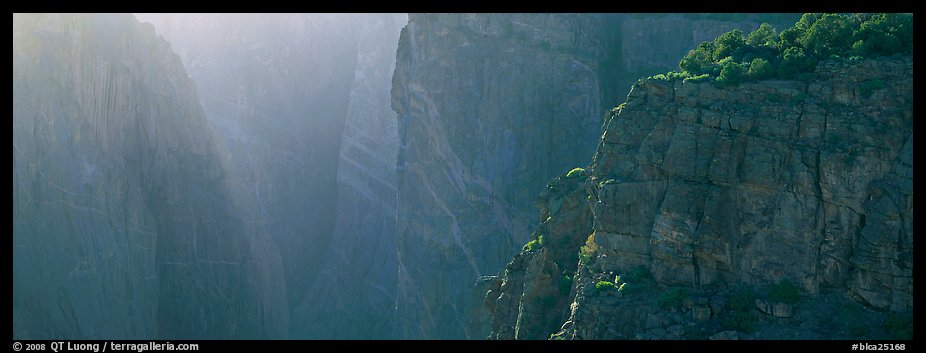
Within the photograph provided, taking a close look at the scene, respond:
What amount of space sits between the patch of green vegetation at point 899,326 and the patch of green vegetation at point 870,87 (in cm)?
763

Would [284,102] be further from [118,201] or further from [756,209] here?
[756,209]

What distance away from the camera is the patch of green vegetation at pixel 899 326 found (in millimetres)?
38875

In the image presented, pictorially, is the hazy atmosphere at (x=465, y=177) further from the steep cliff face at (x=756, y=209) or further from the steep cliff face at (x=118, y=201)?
the steep cliff face at (x=118, y=201)

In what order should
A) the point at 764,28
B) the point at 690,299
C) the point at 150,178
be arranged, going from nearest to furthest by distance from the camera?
the point at 690,299 → the point at 764,28 → the point at 150,178

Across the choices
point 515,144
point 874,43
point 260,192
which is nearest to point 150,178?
point 260,192

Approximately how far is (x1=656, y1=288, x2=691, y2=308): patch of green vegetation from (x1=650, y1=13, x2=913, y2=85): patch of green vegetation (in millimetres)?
7789

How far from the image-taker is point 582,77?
80125 millimetres

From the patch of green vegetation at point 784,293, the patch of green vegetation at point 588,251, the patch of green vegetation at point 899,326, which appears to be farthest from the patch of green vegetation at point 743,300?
the patch of green vegetation at point 588,251

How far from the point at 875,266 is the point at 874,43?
28.2ft

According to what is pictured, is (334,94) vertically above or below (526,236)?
above

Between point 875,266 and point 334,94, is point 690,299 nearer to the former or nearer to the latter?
point 875,266

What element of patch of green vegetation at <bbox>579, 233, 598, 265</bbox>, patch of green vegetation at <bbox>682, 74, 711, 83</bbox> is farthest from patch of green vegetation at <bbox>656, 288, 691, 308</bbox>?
patch of green vegetation at <bbox>682, 74, 711, 83</bbox>

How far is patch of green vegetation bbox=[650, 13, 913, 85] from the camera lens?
4309 cm

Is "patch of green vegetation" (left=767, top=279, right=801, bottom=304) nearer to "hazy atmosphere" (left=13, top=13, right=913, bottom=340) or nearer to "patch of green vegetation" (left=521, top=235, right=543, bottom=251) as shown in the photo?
"hazy atmosphere" (left=13, top=13, right=913, bottom=340)
